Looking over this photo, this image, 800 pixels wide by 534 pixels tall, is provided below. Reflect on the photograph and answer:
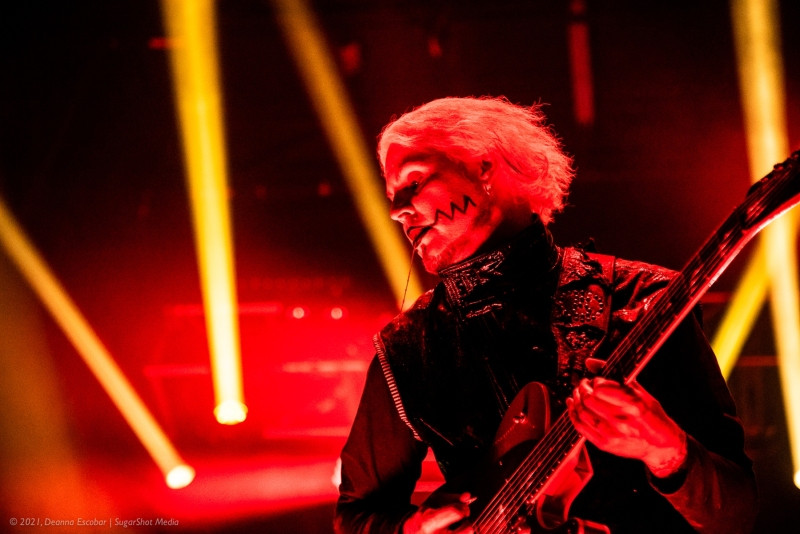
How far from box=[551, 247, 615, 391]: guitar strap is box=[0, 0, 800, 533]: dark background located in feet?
10.3

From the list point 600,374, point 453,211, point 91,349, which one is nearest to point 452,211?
point 453,211

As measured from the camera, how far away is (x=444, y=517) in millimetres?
1957

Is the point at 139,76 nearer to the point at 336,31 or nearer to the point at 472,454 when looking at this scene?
the point at 336,31

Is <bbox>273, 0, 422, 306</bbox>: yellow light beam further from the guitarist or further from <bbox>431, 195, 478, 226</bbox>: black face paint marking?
<bbox>431, 195, 478, 226</bbox>: black face paint marking

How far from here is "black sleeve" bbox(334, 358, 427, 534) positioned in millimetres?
2256

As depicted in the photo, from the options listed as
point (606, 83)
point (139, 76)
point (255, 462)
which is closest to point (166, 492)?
point (255, 462)

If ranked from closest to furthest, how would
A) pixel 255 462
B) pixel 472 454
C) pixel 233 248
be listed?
pixel 472 454
pixel 255 462
pixel 233 248

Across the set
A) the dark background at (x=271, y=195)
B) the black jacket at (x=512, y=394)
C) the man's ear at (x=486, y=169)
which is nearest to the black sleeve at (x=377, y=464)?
the black jacket at (x=512, y=394)

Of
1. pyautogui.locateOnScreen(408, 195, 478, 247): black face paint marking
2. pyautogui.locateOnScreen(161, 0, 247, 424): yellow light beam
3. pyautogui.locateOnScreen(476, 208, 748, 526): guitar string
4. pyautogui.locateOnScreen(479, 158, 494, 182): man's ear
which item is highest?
pyautogui.locateOnScreen(161, 0, 247, 424): yellow light beam

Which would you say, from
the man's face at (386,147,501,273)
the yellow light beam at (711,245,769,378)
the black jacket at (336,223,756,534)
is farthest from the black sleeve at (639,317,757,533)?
the yellow light beam at (711,245,769,378)

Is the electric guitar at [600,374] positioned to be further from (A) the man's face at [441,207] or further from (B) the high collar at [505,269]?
(A) the man's face at [441,207]

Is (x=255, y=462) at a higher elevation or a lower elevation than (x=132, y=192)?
lower

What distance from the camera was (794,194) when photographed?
1640 millimetres

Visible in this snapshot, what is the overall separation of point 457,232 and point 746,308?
10.7ft
